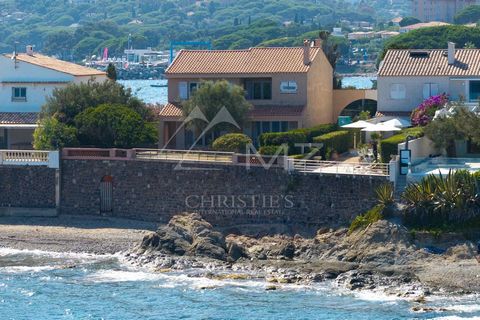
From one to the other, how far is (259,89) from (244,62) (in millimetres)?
1657

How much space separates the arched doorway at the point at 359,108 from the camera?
71.8 m

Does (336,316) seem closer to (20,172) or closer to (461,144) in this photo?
(461,144)

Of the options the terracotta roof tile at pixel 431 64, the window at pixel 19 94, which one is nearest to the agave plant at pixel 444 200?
the terracotta roof tile at pixel 431 64

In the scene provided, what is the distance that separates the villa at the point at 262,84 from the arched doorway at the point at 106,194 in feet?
24.4

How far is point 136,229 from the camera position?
5781 cm

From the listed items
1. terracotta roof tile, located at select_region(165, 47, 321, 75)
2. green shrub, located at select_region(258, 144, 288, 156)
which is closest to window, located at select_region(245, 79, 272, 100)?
terracotta roof tile, located at select_region(165, 47, 321, 75)

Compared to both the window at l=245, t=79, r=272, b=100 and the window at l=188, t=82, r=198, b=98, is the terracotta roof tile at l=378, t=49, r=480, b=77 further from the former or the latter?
the window at l=188, t=82, r=198, b=98

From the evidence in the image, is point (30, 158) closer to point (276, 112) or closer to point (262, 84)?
point (276, 112)

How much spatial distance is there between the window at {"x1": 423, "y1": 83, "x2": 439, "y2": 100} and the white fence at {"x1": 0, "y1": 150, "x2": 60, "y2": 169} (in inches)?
720

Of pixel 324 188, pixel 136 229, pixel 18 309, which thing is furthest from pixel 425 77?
pixel 18 309

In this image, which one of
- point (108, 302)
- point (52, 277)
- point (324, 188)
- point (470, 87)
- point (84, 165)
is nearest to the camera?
point (108, 302)

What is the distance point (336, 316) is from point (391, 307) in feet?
6.88

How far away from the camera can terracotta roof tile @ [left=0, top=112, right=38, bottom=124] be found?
68.6m

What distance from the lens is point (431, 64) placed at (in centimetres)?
6750
